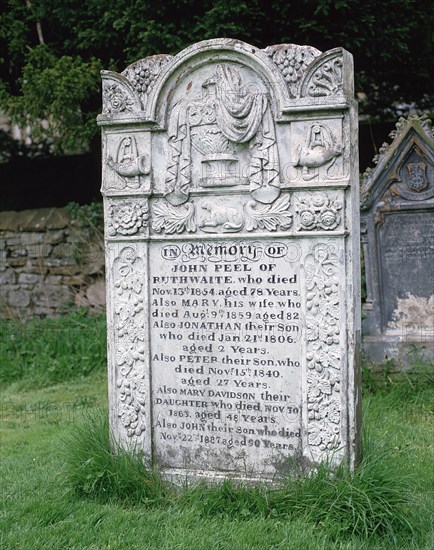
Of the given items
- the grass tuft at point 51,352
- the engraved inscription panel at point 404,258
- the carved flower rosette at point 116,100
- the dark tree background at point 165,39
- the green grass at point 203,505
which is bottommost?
the green grass at point 203,505

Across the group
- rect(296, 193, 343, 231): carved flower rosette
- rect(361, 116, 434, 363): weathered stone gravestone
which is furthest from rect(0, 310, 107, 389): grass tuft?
rect(296, 193, 343, 231): carved flower rosette

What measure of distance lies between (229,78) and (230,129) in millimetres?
307

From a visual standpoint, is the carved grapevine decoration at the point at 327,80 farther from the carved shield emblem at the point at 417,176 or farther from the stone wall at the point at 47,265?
the stone wall at the point at 47,265

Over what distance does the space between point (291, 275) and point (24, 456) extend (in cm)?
263

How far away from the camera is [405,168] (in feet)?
23.6

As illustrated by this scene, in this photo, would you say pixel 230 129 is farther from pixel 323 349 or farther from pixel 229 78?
pixel 323 349

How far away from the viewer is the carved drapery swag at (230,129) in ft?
14.5

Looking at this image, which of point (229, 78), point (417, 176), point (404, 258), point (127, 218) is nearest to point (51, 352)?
point (404, 258)

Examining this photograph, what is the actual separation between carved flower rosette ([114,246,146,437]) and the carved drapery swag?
0.51 m

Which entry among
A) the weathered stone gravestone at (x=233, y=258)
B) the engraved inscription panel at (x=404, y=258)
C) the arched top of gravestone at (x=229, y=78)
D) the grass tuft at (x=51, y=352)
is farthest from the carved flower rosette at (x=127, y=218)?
the grass tuft at (x=51, y=352)

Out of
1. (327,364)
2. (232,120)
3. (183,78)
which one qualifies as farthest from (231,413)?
(183,78)

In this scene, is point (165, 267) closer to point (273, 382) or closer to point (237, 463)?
point (273, 382)

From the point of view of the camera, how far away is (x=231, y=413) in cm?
455

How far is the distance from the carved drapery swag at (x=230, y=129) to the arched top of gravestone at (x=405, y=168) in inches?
119
